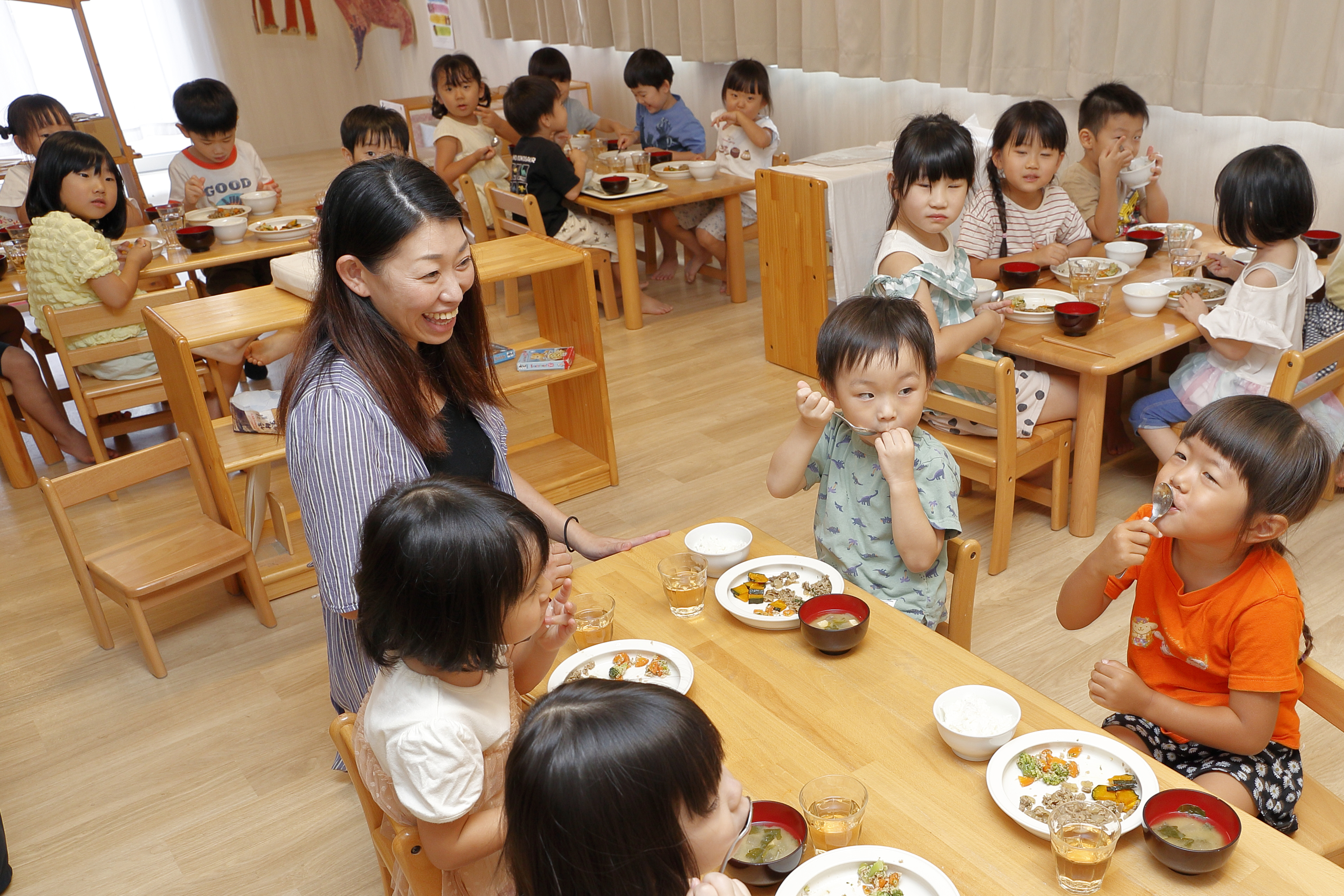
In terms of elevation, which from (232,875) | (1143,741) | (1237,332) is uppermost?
(1237,332)

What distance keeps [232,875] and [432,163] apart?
4.73 meters

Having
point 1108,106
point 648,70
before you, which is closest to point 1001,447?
point 1108,106

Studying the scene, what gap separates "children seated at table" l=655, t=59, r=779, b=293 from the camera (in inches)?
196

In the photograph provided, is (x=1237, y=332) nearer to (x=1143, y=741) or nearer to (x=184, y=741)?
(x=1143, y=741)

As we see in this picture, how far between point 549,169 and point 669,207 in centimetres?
67

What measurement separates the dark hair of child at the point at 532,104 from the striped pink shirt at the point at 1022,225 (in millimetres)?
2271

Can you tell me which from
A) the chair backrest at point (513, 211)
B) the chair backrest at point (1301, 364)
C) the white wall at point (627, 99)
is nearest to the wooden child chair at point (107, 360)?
the chair backrest at point (513, 211)

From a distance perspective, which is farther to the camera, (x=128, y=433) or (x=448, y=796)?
(x=128, y=433)

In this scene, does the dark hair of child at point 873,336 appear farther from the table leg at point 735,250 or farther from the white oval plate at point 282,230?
the table leg at point 735,250

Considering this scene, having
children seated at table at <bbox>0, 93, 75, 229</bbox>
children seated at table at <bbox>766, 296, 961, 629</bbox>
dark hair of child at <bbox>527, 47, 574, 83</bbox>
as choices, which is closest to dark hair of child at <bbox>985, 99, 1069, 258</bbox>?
children seated at table at <bbox>766, 296, 961, 629</bbox>

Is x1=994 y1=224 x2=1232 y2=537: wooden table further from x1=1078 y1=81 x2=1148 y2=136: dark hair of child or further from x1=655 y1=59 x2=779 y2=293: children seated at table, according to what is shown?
x1=655 y1=59 x2=779 y2=293: children seated at table

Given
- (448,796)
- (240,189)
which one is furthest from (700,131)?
(448,796)

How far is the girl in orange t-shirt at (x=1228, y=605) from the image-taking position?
4.50ft

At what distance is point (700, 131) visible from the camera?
5527 millimetres
